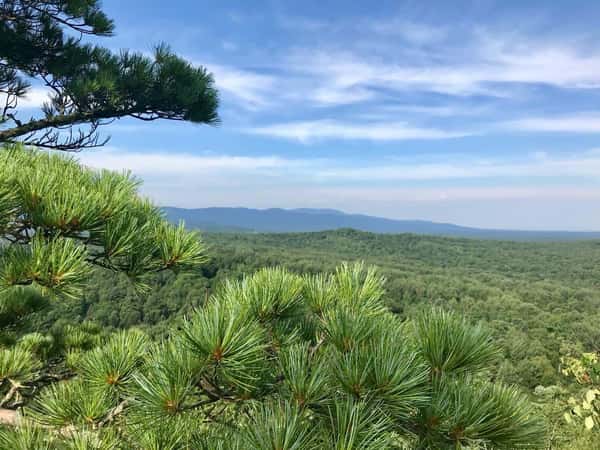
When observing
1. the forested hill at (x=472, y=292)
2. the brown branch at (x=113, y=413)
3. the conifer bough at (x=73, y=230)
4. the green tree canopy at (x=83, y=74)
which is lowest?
the forested hill at (x=472, y=292)

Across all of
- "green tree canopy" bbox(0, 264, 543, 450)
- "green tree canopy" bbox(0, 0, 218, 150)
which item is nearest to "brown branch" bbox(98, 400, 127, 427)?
"green tree canopy" bbox(0, 264, 543, 450)

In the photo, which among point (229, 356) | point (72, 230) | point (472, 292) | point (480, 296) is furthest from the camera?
point (472, 292)

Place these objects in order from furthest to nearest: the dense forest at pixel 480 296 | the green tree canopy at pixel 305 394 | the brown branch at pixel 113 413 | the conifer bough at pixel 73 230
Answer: the dense forest at pixel 480 296, the conifer bough at pixel 73 230, the brown branch at pixel 113 413, the green tree canopy at pixel 305 394

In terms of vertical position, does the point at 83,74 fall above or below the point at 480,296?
above

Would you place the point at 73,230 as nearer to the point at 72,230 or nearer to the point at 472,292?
the point at 72,230

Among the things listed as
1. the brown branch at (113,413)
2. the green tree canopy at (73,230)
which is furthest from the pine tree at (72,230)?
the brown branch at (113,413)

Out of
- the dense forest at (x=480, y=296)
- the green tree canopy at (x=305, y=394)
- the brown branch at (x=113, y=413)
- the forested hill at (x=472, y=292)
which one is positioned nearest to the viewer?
the green tree canopy at (x=305, y=394)

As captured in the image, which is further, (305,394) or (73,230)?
(73,230)

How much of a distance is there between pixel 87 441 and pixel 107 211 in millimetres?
669

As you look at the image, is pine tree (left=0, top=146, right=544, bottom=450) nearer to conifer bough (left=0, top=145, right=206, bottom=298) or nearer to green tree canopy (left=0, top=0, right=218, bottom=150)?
conifer bough (left=0, top=145, right=206, bottom=298)

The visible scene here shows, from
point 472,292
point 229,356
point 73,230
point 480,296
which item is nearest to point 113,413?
point 229,356

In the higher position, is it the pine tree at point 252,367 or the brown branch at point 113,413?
the pine tree at point 252,367

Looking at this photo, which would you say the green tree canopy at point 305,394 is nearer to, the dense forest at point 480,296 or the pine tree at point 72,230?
the dense forest at point 480,296

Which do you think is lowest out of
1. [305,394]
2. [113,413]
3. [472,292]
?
[472,292]
